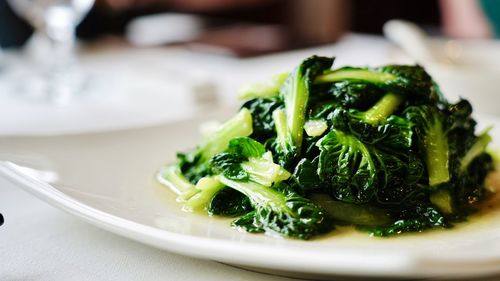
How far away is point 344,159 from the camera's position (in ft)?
4.24

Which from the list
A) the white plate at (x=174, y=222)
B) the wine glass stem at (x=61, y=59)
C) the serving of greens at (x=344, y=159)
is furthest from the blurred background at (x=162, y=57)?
the serving of greens at (x=344, y=159)

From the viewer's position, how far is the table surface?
3.92 feet

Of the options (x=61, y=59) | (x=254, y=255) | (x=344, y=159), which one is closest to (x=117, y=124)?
(x=61, y=59)

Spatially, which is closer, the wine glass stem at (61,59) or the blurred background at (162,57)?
the blurred background at (162,57)

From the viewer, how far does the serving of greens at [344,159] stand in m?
1.28

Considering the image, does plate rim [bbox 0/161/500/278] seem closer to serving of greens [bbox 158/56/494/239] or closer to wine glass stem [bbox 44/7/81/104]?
serving of greens [bbox 158/56/494/239]

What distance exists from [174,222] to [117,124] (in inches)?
52.8

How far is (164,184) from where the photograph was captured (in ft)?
5.21

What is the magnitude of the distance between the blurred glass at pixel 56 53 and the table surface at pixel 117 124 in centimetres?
17

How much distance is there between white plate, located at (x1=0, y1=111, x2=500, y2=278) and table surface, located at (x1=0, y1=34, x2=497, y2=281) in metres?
0.07

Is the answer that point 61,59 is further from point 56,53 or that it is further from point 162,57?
point 162,57

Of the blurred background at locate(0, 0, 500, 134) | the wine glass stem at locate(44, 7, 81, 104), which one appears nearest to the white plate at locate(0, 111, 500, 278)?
the blurred background at locate(0, 0, 500, 134)

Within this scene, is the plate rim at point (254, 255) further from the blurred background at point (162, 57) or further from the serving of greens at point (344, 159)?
the blurred background at point (162, 57)

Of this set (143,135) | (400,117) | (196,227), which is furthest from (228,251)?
(143,135)
